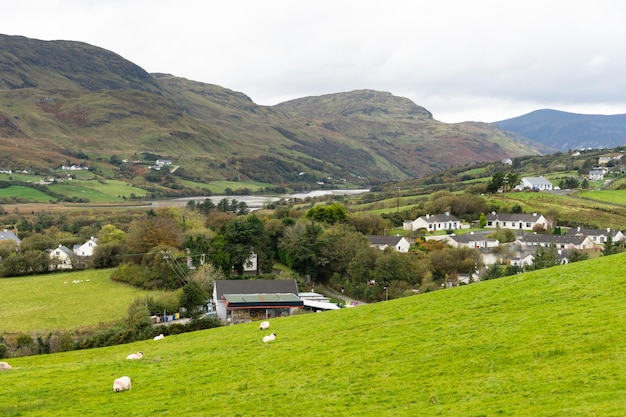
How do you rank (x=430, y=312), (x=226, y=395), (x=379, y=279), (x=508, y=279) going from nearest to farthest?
(x=226, y=395) < (x=430, y=312) < (x=508, y=279) < (x=379, y=279)

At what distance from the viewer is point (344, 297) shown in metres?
63.6

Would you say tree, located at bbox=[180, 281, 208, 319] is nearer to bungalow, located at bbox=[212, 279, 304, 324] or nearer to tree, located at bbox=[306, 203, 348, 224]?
bungalow, located at bbox=[212, 279, 304, 324]

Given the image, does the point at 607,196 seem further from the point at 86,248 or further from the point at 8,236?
the point at 8,236

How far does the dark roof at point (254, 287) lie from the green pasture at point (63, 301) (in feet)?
23.5

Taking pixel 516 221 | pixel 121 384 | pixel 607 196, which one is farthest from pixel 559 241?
pixel 121 384

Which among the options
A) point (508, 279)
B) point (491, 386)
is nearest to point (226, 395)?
point (491, 386)

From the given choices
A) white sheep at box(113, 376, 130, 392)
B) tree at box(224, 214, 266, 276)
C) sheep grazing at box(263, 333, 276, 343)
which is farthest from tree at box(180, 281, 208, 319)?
white sheep at box(113, 376, 130, 392)

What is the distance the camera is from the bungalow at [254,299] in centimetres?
5238

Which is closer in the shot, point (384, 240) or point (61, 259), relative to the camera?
point (61, 259)

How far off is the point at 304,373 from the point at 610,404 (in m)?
9.68

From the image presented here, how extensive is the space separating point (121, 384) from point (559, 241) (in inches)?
2856

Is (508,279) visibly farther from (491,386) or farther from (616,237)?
(616,237)

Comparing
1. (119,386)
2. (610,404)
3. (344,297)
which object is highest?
(610,404)

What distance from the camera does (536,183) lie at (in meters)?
127
